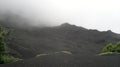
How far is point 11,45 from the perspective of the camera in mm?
142875

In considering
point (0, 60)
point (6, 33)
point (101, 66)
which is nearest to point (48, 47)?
point (6, 33)

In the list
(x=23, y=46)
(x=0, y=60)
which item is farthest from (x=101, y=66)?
(x=23, y=46)

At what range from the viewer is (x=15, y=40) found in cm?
16000

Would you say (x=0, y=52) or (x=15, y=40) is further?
(x=15, y=40)

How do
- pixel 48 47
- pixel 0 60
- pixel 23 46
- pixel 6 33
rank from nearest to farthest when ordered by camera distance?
1. pixel 0 60
2. pixel 6 33
3. pixel 23 46
4. pixel 48 47

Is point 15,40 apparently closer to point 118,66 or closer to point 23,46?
point 23,46

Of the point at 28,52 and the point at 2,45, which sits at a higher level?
the point at 2,45

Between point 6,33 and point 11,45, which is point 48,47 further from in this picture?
point 6,33

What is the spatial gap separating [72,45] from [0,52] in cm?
14838

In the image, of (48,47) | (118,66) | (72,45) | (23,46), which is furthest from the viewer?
(72,45)

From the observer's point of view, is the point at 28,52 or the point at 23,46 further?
the point at 23,46

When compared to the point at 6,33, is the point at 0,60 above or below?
below

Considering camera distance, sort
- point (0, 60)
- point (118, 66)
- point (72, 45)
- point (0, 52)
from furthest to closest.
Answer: point (72, 45) → point (0, 52) → point (0, 60) → point (118, 66)

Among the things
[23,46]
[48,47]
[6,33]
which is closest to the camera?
[6,33]
